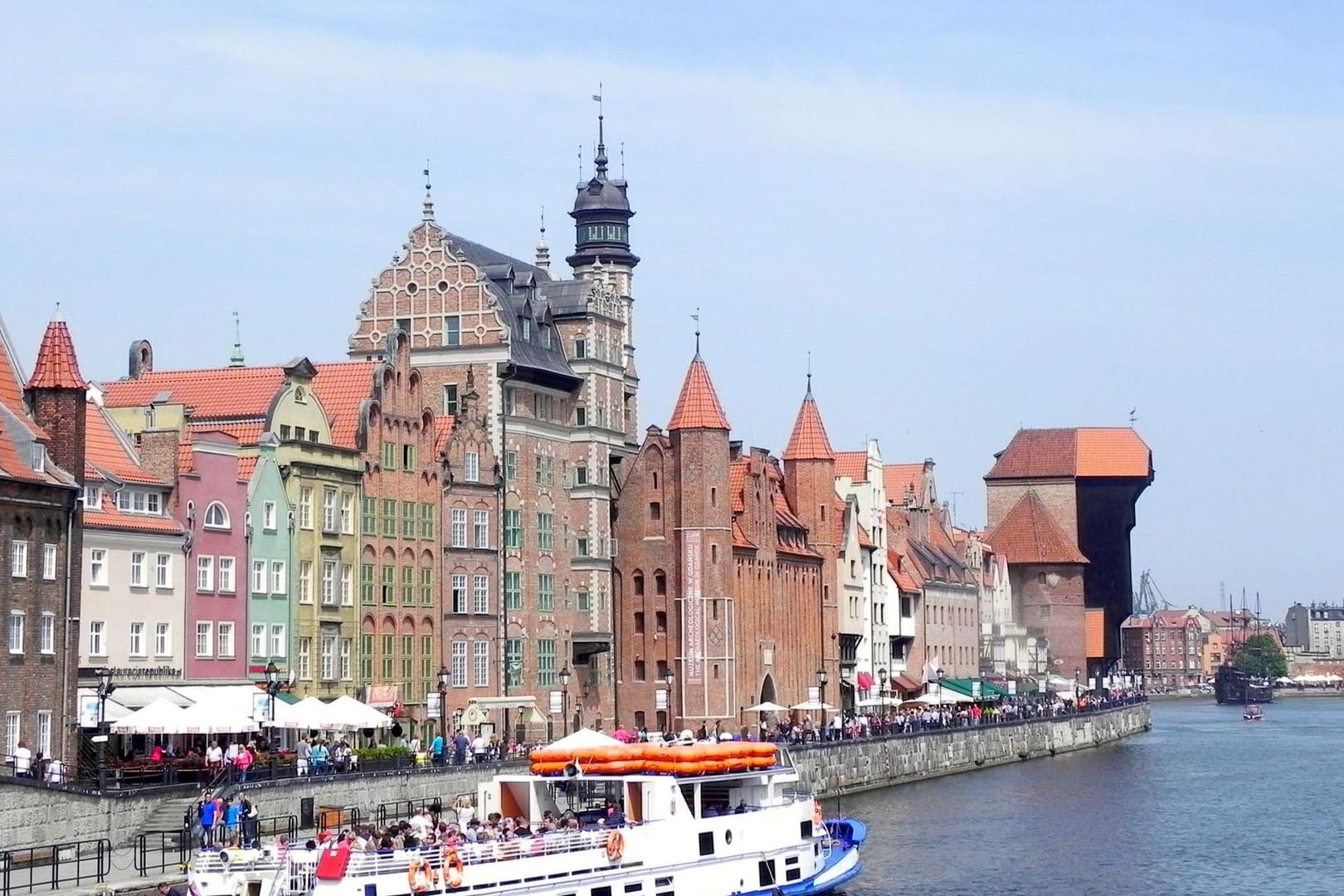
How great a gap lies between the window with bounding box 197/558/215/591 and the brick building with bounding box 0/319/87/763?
33.6ft

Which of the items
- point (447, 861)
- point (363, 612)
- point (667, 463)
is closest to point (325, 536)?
point (363, 612)

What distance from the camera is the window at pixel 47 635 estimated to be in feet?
234

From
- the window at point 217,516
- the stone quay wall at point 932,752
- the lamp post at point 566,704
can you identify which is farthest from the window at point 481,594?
the window at point 217,516

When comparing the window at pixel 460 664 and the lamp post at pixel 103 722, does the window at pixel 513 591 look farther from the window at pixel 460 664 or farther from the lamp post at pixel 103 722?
the lamp post at pixel 103 722

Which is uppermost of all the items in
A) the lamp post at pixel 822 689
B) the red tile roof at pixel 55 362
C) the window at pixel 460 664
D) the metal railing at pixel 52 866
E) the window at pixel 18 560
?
the red tile roof at pixel 55 362

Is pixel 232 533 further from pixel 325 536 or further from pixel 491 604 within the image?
pixel 491 604

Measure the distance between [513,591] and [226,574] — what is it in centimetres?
2271

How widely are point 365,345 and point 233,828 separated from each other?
151 ft

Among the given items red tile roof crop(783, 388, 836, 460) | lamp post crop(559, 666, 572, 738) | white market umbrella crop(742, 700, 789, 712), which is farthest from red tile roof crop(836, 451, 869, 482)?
lamp post crop(559, 666, 572, 738)

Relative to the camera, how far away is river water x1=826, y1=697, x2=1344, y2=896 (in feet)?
242

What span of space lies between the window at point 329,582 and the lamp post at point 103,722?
15.2m

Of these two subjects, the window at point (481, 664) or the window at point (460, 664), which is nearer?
the window at point (460, 664)

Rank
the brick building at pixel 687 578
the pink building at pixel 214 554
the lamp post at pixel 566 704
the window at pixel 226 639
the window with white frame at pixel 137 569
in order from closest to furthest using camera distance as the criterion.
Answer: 1. the window with white frame at pixel 137 569
2. the pink building at pixel 214 554
3. the window at pixel 226 639
4. the lamp post at pixel 566 704
5. the brick building at pixel 687 578

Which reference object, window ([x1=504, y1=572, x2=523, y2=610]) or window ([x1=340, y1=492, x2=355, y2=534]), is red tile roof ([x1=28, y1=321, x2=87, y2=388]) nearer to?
window ([x1=340, y1=492, x2=355, y2=534])
